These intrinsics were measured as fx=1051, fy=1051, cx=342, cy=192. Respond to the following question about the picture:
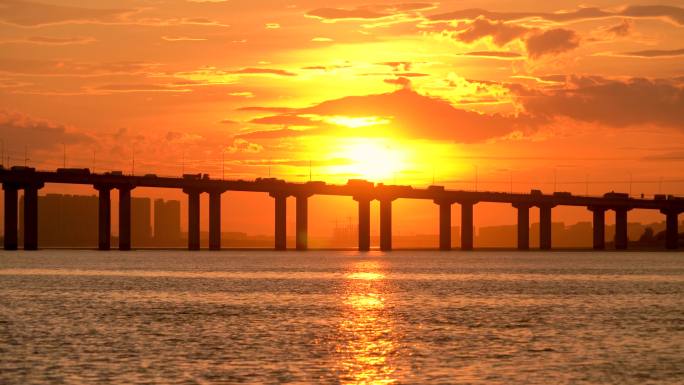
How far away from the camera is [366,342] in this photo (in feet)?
163

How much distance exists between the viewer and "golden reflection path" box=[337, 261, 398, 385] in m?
38.5

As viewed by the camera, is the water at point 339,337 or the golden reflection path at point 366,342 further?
the water at point 339,337

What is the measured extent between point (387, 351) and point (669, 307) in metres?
35.6

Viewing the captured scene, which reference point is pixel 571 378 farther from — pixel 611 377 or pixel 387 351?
pixel 387 351

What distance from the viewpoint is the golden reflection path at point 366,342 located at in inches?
1516

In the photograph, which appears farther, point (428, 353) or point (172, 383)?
point (428, 353)

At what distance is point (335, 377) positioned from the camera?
1485 inches

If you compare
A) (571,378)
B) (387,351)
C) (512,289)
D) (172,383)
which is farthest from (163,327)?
(512,289)

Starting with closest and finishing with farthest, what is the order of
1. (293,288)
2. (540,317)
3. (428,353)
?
(428,353)
(540,317)
(293,288)

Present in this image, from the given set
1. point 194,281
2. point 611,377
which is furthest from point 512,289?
point 611,377

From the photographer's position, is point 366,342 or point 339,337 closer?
point 366,342

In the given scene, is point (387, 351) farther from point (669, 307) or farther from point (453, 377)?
point (669, 307)

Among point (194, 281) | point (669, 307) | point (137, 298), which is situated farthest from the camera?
point (194, 281)

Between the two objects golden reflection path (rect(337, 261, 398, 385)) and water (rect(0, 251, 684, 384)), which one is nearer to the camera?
golden reflection path (rect(337, 261, 398, 385))
